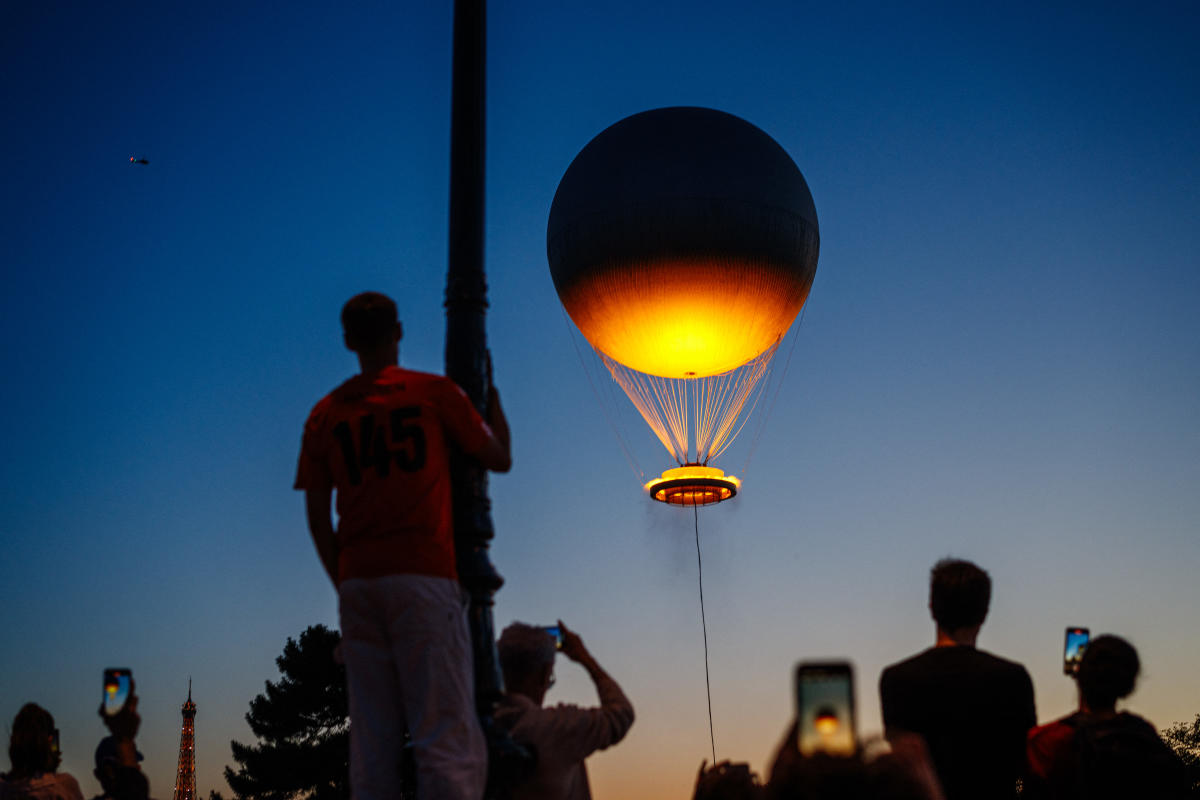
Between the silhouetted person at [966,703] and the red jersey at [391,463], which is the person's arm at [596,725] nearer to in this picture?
the red jersey at [391,463]

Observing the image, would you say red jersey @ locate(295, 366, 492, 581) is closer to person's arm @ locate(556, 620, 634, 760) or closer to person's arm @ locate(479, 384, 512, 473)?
person's arm @ locate(479, 384, 512, 473)

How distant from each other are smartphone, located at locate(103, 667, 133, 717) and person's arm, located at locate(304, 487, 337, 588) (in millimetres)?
892

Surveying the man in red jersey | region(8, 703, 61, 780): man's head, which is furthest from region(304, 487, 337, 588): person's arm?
region(8, 703, 61, 780): man's head

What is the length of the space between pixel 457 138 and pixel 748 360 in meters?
15.8

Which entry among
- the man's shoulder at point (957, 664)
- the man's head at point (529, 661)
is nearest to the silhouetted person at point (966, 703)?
the man's shoulder at point (957, 664)

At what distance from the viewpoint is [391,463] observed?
4.66 m

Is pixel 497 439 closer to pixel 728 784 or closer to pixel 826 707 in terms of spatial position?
pixel 728 784

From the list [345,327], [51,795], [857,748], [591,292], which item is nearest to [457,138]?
[345,327]

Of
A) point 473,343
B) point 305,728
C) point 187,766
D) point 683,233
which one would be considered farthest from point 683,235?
point 187,766

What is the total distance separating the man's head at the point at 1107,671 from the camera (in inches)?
178

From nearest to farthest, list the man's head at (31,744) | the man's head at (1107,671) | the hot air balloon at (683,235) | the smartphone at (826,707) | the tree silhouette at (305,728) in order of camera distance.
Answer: the smartphone at (826,707) → the man's head at (1107,671) → the man's head at (31,744) → the hot air balloon at (683,235) → the tree silhouette at (305,728)

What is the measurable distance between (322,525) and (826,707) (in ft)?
10.2

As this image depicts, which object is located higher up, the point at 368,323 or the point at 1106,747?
the point at 368,323

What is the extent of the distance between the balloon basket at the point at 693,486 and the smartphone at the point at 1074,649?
15915 mm
